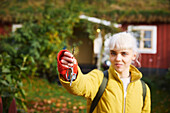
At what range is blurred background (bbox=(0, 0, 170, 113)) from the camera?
2889 mm

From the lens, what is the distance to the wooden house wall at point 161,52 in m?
9.69

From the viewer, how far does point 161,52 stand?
9758mm

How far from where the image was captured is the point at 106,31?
664 cm

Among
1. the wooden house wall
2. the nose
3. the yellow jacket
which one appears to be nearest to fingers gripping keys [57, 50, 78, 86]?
the yellow jacket

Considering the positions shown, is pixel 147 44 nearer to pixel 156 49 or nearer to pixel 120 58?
pixel 156 49

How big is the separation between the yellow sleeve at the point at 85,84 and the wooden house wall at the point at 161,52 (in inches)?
340

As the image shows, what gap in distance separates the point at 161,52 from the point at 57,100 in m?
7.12

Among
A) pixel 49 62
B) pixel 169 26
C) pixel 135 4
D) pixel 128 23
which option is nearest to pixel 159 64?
pixel 169 26

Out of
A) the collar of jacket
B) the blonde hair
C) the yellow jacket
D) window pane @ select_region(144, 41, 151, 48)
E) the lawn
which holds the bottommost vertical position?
the lawn

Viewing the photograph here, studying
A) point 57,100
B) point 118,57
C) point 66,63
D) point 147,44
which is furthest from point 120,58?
point 147,44

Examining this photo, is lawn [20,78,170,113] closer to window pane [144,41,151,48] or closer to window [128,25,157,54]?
window [128,25,157,54]

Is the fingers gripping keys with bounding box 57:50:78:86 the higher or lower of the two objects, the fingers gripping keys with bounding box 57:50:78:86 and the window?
the lower

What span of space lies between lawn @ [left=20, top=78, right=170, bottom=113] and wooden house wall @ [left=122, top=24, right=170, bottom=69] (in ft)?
6.80

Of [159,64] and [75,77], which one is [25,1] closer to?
[159,64]
